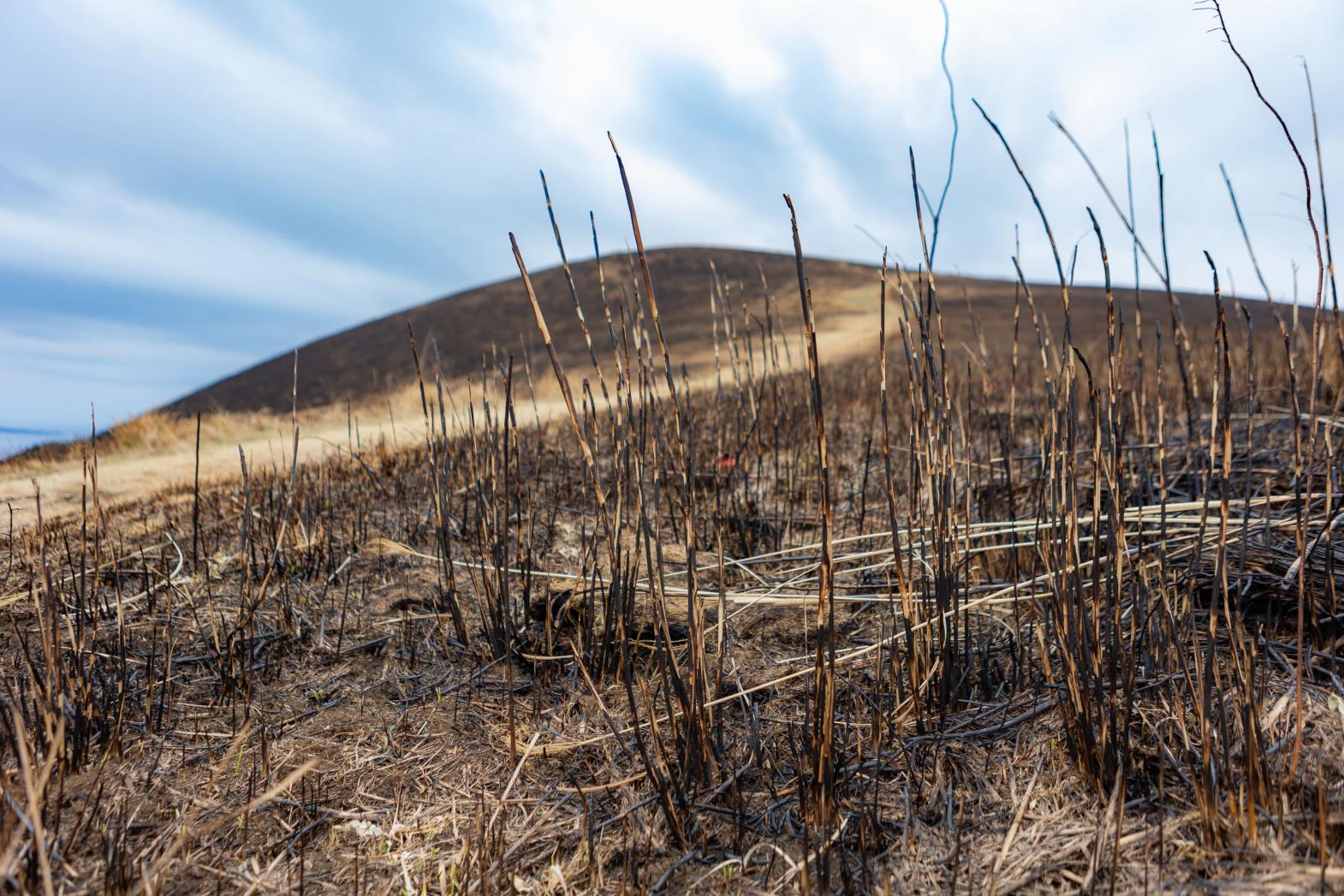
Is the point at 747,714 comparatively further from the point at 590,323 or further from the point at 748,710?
the point at 590,323

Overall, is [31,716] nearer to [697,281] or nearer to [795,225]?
[795,225]

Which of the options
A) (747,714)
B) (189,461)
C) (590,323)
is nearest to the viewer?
(747,714)

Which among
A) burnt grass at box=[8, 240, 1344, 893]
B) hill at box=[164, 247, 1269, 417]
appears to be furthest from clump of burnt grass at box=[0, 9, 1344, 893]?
hill at box=[164, 247, 1269, 417]

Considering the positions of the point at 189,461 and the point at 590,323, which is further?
the point at 590,323

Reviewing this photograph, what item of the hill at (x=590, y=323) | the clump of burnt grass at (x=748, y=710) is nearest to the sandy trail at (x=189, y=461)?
the clump of burnt grass at (x=748, y=710)

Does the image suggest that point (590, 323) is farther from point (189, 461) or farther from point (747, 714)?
point (747, 714)

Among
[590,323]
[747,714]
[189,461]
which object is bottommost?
[747,714]

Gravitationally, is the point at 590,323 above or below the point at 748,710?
above

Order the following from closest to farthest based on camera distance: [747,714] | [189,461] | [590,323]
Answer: [747,714] < [189,461] < [590,323]

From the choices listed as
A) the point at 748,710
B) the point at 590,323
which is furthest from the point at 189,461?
the point at 590,323

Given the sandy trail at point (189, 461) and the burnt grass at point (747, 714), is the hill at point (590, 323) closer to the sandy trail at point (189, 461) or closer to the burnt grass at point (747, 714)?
the sandy trail at point (189, 461)

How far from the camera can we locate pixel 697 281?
21109mm

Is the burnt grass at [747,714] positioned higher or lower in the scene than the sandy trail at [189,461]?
lower

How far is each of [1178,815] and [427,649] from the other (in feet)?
5.71
